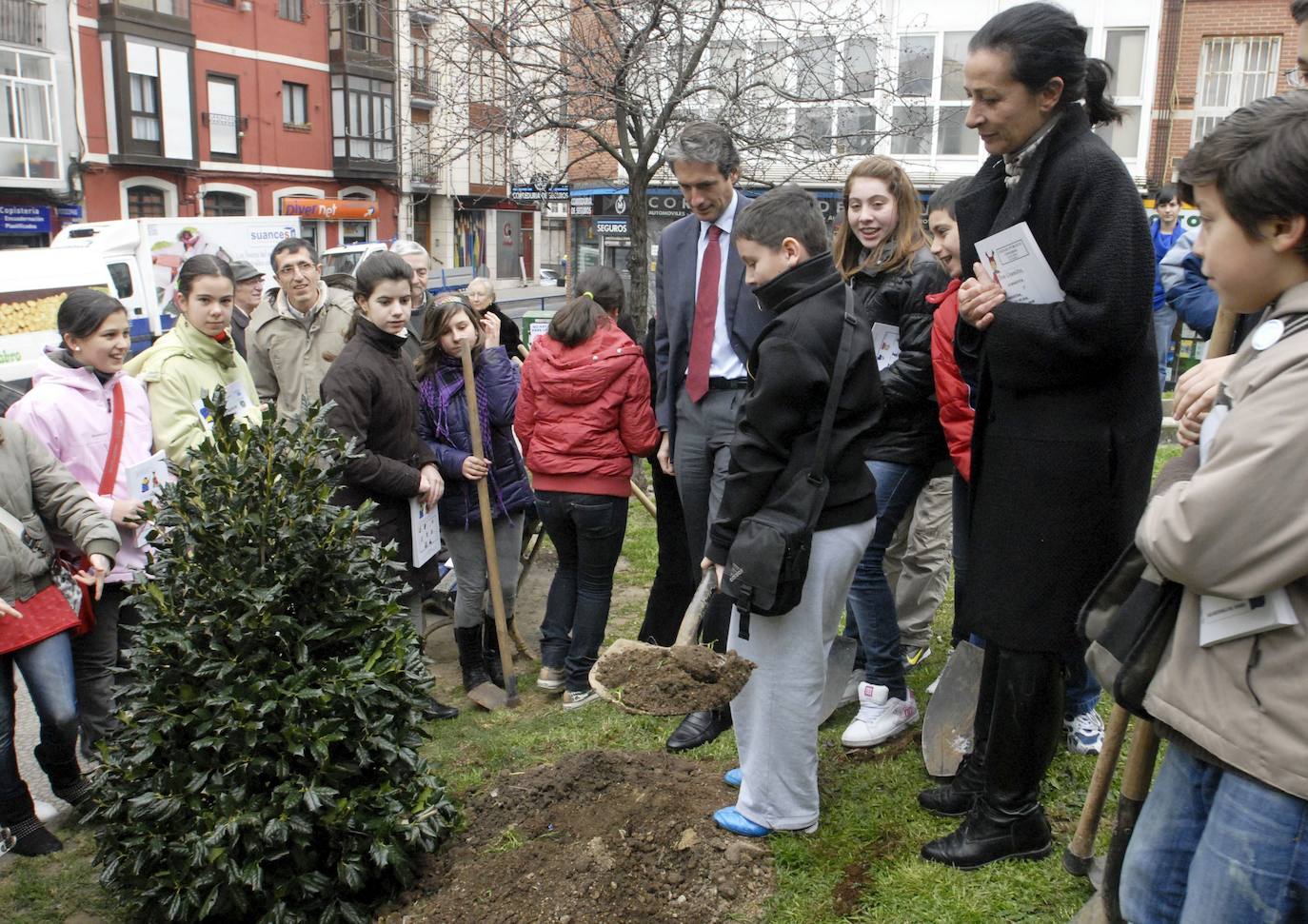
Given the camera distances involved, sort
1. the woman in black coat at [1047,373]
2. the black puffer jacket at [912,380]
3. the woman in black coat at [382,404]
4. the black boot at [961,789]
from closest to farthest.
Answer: the woman in black coat at [1047,373] → the black boot at [961,789] → the black puffer jacket at [912,380] → the woman in black coat at [382,404]

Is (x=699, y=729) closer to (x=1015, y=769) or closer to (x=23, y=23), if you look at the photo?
(x=1015, y=769)

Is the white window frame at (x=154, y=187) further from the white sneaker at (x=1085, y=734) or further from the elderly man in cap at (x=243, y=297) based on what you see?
the white sneaker at (x=1085, y=734)

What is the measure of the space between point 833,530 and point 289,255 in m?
4.08

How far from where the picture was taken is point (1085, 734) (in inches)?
145

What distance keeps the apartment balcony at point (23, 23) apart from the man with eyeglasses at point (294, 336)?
26.4 m

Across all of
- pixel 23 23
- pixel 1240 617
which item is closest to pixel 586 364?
pixel 1240 617

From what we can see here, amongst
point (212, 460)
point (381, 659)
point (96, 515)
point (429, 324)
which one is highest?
point (429, 324)

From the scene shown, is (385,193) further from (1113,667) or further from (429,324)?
(1113,667)

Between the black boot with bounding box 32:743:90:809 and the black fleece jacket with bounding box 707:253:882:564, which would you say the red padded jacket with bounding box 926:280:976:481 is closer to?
the black fleece jacket with bounding box 707:253:882:564

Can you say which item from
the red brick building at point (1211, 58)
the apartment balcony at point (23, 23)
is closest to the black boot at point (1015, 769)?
the red brick building at point (1211, 58)

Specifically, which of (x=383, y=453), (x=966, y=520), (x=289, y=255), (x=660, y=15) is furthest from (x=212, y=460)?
(x=660, y=15)

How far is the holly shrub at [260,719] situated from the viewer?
2986 millimetres

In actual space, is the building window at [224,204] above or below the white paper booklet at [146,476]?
above

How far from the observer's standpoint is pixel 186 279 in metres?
4.66
